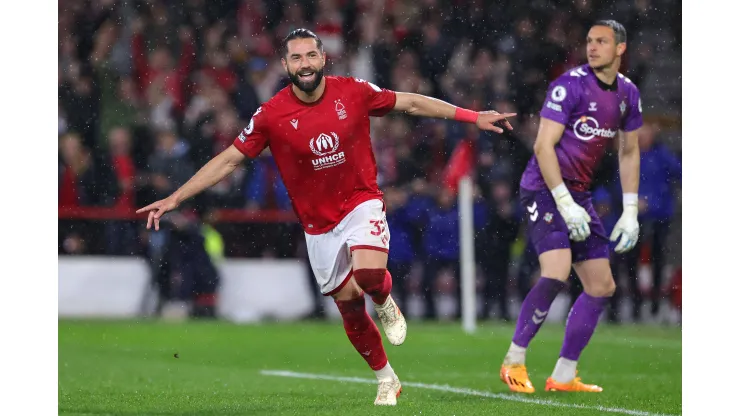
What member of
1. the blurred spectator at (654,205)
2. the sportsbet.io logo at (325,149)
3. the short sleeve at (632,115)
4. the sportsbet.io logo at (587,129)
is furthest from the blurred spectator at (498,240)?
the sportsbet.io logo at (325,149)

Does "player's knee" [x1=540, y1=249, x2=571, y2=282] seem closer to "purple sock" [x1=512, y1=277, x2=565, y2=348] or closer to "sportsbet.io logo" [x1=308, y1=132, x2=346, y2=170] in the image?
"purple sock" [x1=512, y1=277, x2=565, y2=348]

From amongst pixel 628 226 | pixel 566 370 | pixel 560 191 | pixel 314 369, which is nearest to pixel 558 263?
pixel 560 191

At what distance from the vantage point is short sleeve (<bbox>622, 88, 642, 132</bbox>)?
368 inches

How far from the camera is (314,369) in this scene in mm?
11539

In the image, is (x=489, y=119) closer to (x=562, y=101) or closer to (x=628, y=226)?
(x=562, y=101)

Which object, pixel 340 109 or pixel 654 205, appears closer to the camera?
pixel 340 109

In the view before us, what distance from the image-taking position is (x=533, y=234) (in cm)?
935

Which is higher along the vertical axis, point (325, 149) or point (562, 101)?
point (562, 101)

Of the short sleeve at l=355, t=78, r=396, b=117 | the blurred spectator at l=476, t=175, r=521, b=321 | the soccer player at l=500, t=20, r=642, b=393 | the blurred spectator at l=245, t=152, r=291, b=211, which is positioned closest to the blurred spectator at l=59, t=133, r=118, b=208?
the blurred spectator at l=245, t=152, r=291, b=211

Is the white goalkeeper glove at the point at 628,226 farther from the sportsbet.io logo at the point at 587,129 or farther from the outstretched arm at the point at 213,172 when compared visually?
the outstretched arm at the point at 213,172

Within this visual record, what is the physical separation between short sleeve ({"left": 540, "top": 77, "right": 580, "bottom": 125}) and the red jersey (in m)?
1.32

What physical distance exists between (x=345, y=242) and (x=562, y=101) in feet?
6.25

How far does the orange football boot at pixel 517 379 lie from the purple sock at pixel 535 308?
161 millimetres
